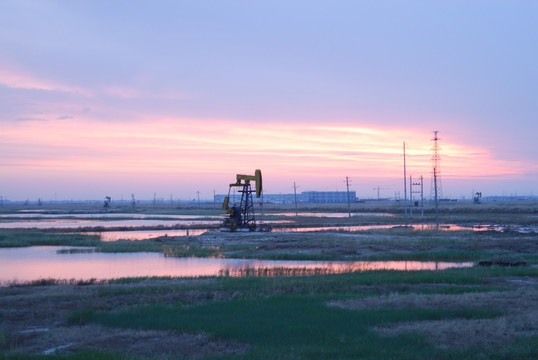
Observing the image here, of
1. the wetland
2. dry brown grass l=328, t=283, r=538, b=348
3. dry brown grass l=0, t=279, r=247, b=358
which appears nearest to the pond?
the wetland

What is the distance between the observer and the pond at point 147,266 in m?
21.2

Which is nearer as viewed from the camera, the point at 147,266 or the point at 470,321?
the point at 470,321

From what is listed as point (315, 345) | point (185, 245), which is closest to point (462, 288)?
point (315, 345)

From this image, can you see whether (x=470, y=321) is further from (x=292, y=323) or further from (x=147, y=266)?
(x=147, y=266)

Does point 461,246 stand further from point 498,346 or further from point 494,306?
point 498,346

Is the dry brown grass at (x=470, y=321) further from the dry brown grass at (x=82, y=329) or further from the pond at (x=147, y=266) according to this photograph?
the pond at (x=147, y=266)

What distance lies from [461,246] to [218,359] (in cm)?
2538

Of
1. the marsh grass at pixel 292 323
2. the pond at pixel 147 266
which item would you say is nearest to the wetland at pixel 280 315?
the marsh grass at pixel 292 323

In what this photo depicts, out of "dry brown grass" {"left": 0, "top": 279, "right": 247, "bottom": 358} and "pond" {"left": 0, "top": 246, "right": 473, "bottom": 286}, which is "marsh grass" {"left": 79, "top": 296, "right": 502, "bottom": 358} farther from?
"pond" {"left": 0, "top": 246, "right": 473, "bottom": 286}

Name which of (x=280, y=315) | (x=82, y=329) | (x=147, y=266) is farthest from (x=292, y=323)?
(x=147, y=266)

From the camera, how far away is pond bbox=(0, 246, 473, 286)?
21172 millimetres

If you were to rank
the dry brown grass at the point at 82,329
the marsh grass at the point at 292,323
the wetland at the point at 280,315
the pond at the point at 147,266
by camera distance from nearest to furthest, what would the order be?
the marsh grass at the point at 292,323 → the wetland at the point at 280,315 → the dry brown grass at the point at 82,329 → the pond at the point at 147,266

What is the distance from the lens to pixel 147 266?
24500 mm

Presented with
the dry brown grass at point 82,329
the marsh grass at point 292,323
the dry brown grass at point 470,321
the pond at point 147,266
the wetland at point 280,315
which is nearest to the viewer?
the marsh grass at point 292,323
